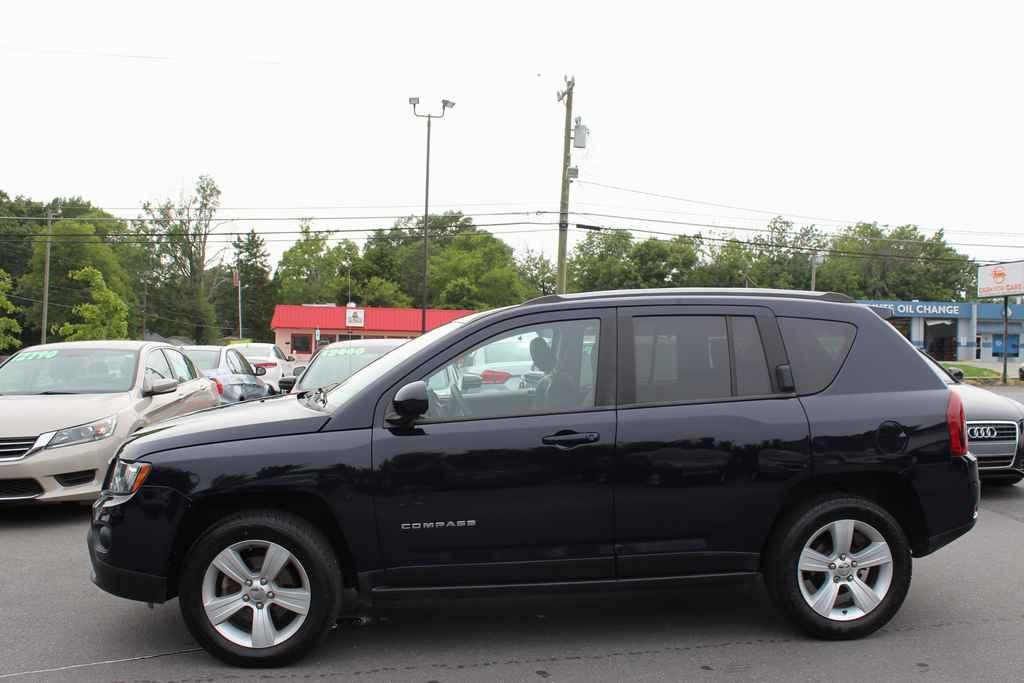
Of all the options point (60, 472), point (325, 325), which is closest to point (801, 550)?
point (60, 472)

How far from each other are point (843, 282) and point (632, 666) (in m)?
94.6

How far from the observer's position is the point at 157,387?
8133 mm

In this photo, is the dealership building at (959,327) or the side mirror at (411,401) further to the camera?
the dealership building at (959,327)

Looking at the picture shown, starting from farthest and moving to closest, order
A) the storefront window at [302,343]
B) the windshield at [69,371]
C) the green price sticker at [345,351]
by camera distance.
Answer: the storefront window at [302,343], the green price sticker at [345,351], the windshield at [69,371]

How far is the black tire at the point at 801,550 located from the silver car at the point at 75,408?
545 cm

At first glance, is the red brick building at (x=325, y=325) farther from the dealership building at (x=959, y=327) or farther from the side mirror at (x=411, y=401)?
the side mirror at (x=411, y=401)

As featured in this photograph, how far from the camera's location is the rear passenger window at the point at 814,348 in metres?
4.50

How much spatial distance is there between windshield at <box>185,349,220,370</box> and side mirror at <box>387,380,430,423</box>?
11249 millimetres

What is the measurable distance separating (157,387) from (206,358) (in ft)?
23.2

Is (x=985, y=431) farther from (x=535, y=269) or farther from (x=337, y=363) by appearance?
(x=535, y=269)

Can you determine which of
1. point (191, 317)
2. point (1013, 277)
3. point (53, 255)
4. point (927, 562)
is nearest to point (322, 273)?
point (191, 317)

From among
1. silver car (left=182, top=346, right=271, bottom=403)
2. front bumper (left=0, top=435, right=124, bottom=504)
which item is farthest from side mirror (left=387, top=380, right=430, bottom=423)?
silver car (left=182, top=346, right=271, bottom=403)

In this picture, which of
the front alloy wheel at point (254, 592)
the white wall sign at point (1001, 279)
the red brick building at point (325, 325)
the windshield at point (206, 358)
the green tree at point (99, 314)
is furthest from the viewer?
the red brick building at point (325, 325)

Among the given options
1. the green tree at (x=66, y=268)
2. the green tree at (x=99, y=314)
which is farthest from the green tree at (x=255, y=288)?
the green tree at (x=99, y=314)
